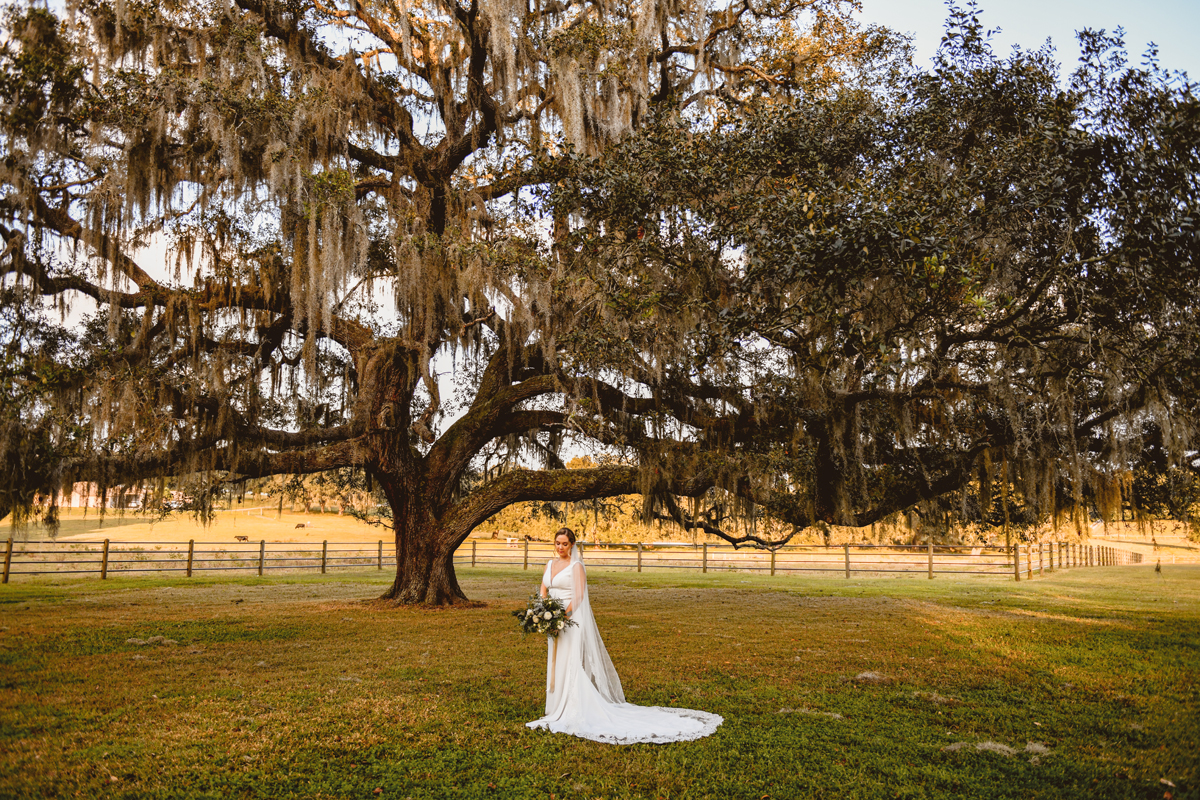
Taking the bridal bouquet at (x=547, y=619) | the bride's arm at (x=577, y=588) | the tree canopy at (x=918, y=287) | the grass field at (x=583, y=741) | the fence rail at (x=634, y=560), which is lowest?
the fence rail at (x=634, y=560)

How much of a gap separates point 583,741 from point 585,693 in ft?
1.81

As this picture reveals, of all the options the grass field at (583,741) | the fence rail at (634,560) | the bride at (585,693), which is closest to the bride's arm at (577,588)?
the bride at (585,693)

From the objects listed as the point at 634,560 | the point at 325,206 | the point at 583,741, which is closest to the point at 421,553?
the point at 325,206

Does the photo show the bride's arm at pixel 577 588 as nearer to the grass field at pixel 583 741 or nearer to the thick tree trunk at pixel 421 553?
the grass field at pixel 583 741

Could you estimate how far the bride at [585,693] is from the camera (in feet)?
16.9

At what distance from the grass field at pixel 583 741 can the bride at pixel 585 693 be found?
224 millimetres

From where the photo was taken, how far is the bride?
5160mm

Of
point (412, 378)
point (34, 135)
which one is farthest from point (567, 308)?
point (34, 135)

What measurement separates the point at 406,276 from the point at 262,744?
7.21 metres

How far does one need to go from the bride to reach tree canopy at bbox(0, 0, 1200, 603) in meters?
3.31

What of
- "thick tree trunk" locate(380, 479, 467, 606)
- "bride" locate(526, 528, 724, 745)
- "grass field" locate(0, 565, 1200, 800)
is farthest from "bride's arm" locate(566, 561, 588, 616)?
"thick tree trunk" locate(380, 479, 467, 606)

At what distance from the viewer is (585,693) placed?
5.55 m

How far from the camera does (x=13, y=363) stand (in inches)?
375

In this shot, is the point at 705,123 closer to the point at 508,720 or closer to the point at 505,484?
the point at 505,484
